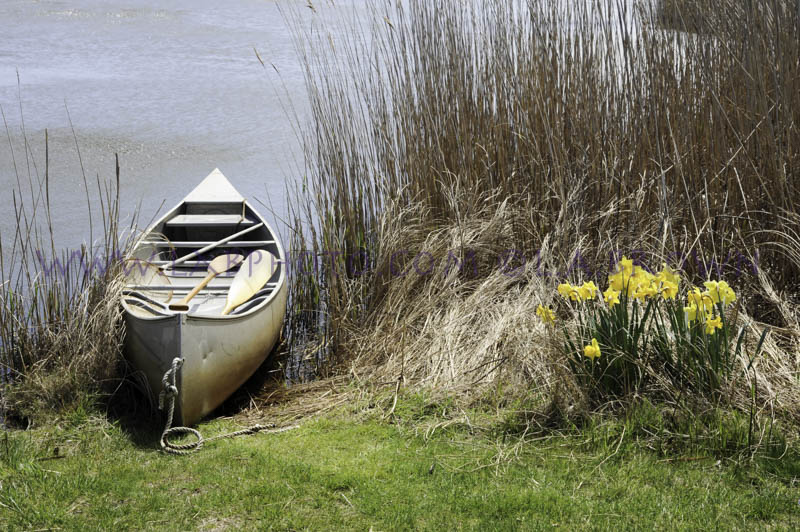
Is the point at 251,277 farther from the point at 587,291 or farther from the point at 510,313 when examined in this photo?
the point at 587,291

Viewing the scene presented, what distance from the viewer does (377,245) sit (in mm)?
4215

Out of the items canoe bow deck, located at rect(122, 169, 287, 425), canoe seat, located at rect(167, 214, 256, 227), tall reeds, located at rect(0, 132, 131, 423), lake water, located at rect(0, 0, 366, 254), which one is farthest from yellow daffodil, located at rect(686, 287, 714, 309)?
lake water, located at rect(0, 0, 366, 254)

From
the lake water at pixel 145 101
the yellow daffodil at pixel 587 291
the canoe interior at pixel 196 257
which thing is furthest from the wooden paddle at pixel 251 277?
the yellow daffodil at pixel 587 291

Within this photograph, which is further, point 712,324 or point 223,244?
point 223,244

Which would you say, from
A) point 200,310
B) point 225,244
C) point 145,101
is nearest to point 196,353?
point 200,310

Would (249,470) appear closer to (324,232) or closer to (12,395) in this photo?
(12,395)

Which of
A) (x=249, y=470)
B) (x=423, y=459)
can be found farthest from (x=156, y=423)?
(x=423, y=459)

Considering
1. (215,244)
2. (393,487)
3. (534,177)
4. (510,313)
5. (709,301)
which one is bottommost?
(393,487)

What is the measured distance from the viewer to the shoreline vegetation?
2535mm

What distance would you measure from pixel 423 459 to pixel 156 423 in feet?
4.02

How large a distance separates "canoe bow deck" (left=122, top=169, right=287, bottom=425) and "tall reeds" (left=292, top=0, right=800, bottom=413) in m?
0.41

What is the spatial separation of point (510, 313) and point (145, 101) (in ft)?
21.5

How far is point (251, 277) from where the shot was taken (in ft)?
12.6

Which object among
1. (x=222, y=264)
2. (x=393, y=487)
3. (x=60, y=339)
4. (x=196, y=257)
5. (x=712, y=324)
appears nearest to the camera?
(x=712, y=324)
